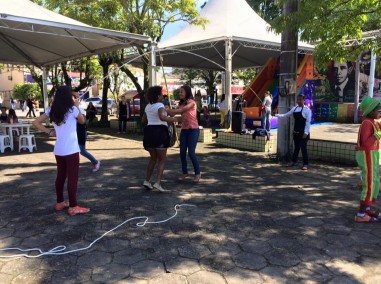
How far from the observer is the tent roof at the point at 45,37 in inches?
351

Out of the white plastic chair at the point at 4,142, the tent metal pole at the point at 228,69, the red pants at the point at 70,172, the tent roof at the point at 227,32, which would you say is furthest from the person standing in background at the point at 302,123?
the white plastic chair at the point at 4,142

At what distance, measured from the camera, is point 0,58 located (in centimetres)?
1565

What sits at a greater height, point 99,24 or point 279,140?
point 99,24

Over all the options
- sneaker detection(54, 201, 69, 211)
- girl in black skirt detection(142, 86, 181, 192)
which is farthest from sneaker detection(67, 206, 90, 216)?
girl in black skirt detection(142, 86, 181, 192)

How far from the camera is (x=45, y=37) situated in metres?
12.6

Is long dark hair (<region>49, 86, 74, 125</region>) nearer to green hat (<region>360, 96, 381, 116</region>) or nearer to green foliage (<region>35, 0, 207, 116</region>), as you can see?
green hat (<region>360, 96, 381, 116</region>)

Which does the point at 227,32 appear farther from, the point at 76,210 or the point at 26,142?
the point at 76,210

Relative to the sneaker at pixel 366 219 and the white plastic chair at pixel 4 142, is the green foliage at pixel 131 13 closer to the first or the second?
the white plastic chair at pixel 4 142

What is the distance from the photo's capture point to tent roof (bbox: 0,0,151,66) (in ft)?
29.3

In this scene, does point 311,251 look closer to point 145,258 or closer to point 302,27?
point 145,258

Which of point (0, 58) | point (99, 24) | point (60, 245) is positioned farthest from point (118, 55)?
point (60, 245)

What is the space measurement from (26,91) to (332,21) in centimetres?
4241

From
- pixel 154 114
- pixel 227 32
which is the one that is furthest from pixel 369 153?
pixel 227 32

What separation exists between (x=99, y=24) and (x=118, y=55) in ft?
9.17
